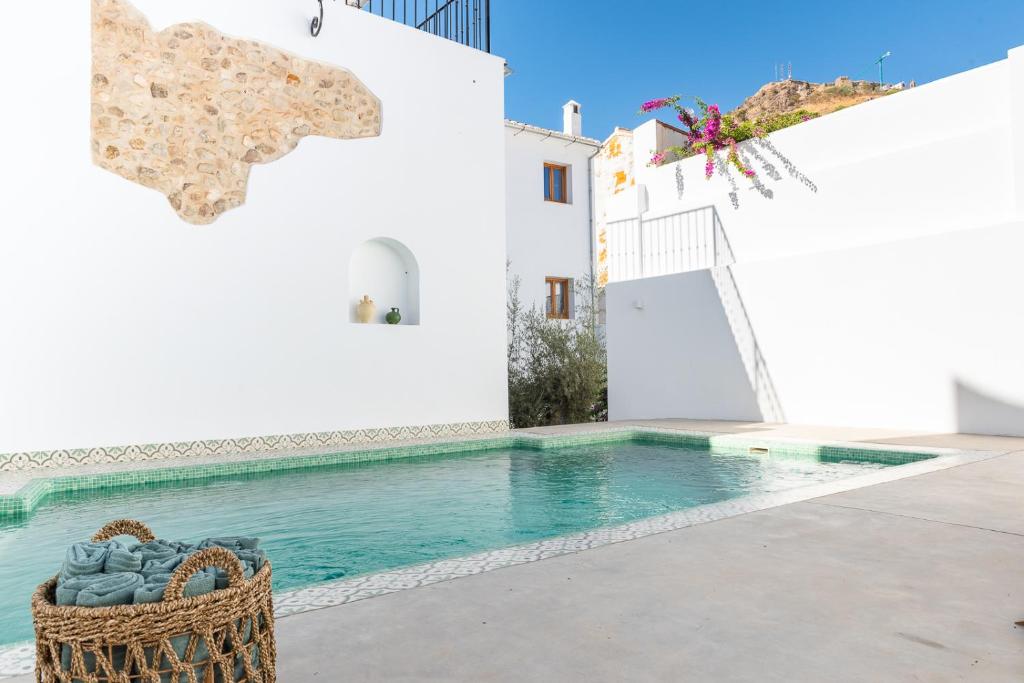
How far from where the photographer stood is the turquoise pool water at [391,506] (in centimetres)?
349

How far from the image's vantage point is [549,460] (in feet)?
21.6

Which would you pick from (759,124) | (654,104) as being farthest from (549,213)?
(759,124)

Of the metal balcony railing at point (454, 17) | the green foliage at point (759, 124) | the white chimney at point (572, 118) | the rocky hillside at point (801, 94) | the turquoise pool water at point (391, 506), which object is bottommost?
the turquoise pool water at point (391, 506)

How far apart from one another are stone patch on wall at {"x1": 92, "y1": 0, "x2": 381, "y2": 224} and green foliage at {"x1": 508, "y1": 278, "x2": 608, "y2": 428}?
13.8ft

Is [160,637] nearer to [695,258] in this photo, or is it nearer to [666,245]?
[695,258]

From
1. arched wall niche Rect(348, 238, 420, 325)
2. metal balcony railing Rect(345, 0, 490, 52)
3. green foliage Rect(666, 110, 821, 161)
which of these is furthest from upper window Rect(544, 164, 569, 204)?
arched wall niche Rect(348, 238, 420, 325)

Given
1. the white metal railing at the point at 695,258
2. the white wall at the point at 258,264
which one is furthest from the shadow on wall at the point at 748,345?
the white wall at the point at 258,264

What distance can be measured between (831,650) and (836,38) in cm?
3816

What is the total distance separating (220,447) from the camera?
263 inches

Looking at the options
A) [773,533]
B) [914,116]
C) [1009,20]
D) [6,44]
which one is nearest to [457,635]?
[773,533]

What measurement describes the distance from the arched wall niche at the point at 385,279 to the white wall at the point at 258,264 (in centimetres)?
13

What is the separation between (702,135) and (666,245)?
1668 mm

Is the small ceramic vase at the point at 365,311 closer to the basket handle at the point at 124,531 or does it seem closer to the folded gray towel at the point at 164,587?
the basket handle at the point at 124,531

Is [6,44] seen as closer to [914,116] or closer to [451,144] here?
[451,144]
